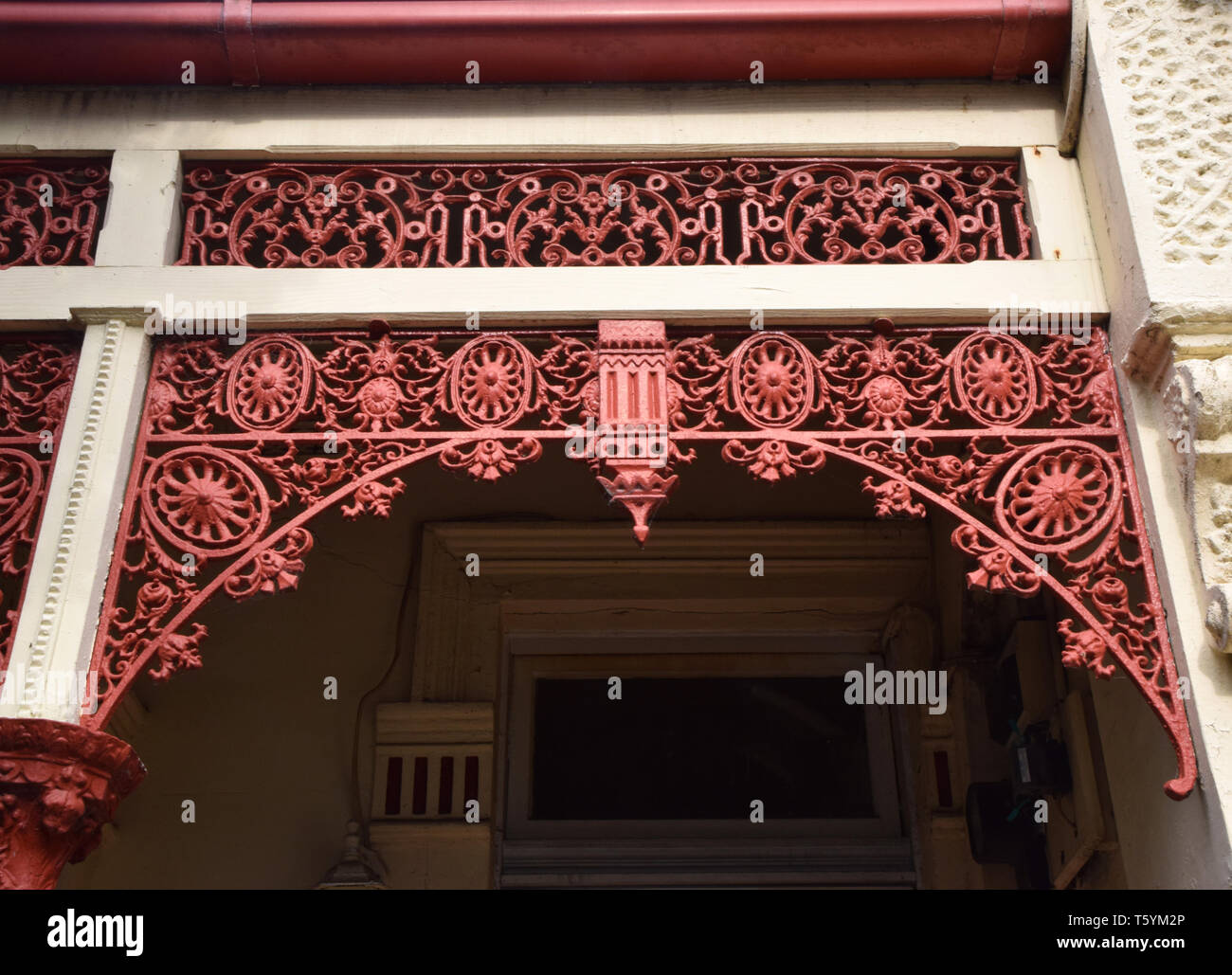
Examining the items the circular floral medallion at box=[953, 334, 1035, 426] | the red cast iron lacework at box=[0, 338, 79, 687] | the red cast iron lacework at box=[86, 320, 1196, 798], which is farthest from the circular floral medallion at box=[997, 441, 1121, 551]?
the red cast iron lacework at box=[0, 338, 79, 687]

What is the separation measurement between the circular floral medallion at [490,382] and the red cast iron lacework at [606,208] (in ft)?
0.92

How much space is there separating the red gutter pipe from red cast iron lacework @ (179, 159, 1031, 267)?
27 centimetres

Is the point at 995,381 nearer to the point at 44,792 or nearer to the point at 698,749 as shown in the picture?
the point at 698,749

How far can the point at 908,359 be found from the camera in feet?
12.2

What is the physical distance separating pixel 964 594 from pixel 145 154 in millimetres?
2872

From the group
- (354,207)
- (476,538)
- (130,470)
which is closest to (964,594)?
(476,538)

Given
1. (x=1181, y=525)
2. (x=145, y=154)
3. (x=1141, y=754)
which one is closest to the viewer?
(x=1181, y=525)

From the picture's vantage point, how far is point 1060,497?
351 centimetres

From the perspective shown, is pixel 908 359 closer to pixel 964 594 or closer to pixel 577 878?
pixel 964 594

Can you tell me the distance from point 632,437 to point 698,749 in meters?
1.88

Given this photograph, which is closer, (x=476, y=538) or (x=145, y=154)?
(x=145, y=154)

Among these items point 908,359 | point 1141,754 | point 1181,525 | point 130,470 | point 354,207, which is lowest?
point 1141,754

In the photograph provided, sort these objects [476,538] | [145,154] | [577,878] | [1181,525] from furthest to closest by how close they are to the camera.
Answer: [476,538], [577,878], [145,154], [1181,525]

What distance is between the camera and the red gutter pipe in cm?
396
